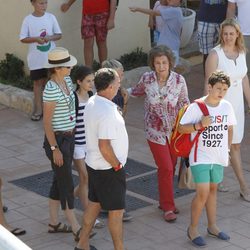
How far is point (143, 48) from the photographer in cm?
1208

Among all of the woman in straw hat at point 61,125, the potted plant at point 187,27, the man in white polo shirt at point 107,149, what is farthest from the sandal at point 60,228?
the potted plant at point 187,27

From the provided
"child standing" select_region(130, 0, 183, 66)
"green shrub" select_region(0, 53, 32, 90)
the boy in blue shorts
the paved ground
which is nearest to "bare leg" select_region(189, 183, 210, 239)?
the boy in blue shorts

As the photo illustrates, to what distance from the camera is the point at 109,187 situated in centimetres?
579

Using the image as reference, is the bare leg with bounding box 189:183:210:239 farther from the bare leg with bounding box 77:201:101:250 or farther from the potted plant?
the potted plant

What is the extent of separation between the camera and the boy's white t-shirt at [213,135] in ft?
20.6

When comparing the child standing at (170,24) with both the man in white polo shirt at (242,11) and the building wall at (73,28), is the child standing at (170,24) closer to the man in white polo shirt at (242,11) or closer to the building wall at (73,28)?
the man in white polo shirt at (242,11)

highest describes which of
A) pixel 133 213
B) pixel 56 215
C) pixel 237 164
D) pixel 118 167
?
pixel 118 167

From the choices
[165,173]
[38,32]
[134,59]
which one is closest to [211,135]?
[165,173]

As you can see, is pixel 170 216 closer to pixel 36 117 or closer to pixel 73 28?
pixel 36 117

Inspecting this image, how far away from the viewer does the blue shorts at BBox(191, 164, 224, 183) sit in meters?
6.27

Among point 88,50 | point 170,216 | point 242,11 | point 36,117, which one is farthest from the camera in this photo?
point 88,50

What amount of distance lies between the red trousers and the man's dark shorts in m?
1.19

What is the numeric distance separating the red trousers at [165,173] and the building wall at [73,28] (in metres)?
4.39

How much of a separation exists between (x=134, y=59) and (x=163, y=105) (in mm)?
4917
